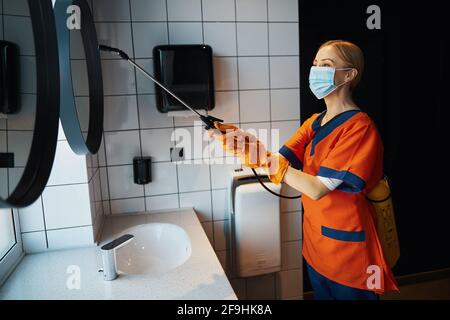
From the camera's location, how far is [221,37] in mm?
1582

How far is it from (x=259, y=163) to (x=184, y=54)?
0.65 metres

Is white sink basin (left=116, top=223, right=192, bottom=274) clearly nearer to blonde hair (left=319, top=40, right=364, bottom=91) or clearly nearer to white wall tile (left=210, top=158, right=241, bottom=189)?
white wall tile (left=210, top=158, right=241, bottom=189)

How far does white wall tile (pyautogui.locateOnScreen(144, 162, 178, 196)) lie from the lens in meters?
1.61

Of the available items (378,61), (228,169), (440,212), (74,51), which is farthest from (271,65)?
(440,212)

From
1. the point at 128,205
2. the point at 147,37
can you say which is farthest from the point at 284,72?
the point at 128,205

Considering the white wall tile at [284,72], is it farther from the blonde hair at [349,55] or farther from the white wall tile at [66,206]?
the white wall tile at [66,206]

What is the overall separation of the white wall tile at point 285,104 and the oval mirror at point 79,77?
2.83 ft

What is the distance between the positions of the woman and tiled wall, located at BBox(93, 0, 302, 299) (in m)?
0.45

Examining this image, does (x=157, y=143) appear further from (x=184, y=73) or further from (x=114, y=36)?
(x=114, y=36)

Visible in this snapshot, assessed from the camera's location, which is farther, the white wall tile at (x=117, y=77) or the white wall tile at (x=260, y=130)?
the white wall tile at (x=260, y=130)

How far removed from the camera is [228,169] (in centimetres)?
169

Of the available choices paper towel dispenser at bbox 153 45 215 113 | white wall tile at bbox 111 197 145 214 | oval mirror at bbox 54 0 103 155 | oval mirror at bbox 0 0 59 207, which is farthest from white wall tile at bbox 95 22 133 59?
oval mirror at bbox 0 0 59 207

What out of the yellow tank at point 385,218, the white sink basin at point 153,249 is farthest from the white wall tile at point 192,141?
the yellow tank at point 385,218

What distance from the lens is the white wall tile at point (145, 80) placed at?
152 centimetres
